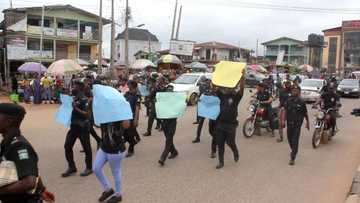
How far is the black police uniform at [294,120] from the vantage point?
934cm

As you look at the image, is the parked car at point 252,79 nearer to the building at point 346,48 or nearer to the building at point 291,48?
the building at point 346,48

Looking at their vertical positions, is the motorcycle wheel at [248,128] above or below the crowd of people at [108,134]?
below

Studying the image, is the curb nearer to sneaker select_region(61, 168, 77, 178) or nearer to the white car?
sneaker select_region(61, 168, 77, 178)

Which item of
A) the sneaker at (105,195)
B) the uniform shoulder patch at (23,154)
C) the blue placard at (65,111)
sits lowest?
the sneaker at (105,195)

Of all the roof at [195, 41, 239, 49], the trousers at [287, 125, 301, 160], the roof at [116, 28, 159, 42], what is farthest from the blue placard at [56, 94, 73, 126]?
the roof at [116, 28, 159, 42]

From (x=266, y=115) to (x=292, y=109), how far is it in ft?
10.4

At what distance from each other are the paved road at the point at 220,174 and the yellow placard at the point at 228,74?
162 centimetres

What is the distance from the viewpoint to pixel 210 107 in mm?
9688

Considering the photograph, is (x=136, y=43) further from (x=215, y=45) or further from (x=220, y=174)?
(x=220, y=174)

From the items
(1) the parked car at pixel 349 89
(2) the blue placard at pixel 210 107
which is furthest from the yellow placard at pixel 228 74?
(1) the parked car at pixel 349 89

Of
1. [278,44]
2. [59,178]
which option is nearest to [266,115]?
[59,178]

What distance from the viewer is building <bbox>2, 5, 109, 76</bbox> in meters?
41.1

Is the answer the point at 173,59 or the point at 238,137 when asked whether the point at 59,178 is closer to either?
the point at 238,137

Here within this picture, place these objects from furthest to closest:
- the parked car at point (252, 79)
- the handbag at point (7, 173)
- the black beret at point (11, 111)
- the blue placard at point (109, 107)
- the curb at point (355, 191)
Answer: the parked car at point (252, 79) < the curb at point (355, 191) < the blue placard at point (109, 107) < the black beret at point (11, 111) < the handbag at point (7, 173)
